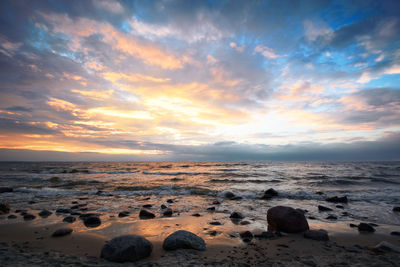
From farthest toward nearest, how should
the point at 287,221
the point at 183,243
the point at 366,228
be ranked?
the point at 366,228
the point at 287,221
the point at 183,243

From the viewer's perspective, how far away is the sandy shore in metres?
3.68

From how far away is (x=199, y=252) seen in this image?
13.5 ft

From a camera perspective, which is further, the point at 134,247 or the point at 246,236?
Answer: the point at 246,236

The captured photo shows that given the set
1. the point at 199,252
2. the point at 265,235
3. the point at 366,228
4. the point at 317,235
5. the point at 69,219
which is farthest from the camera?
the point at 69,219

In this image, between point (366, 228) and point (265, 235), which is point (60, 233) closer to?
point (265, 235)

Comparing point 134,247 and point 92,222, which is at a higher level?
point 134,247

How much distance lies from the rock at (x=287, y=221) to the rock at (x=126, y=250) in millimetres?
4007

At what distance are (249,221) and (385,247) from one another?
11.8ft

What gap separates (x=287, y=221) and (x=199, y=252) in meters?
3.12

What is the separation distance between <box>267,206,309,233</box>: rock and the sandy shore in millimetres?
253

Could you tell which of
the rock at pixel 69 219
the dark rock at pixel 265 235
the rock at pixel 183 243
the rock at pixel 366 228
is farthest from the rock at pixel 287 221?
the rock at pixel 69 219

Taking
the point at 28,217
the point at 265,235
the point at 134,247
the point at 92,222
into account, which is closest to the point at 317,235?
the point at 265,235

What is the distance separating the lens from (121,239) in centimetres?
399

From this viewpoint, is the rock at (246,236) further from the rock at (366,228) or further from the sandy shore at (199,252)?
the rock at (366,228)
